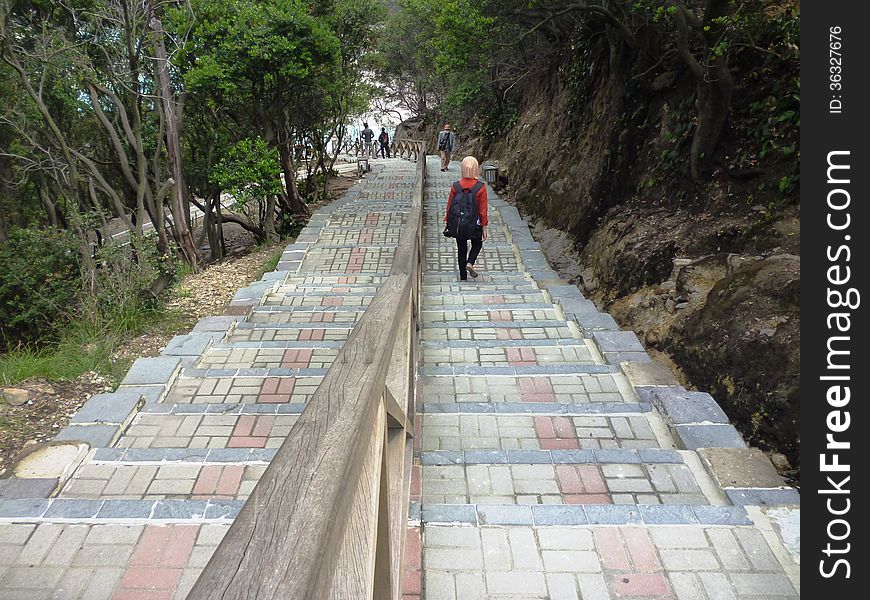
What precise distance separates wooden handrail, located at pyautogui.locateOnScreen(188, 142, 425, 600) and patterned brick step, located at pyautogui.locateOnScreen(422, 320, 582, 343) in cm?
324

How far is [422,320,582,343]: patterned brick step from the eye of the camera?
5164mm

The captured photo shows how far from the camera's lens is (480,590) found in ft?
7.20

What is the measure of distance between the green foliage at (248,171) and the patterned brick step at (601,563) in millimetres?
8424

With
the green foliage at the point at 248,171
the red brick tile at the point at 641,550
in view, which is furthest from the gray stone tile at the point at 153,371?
the green foliage at the point at 248,171

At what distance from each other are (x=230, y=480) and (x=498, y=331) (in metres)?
2.96

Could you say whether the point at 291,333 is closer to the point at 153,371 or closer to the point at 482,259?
the point at 153,371

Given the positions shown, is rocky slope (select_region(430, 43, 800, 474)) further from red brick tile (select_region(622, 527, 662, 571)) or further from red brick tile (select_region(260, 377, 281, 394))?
red brick tile (select_region(260, 377, 281, 394))

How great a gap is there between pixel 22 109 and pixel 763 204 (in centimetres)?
1121

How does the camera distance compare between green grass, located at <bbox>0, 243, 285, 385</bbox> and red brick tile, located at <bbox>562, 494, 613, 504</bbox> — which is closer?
red brick tile, located at <bbox>562, 494, 613, 504</bbox>

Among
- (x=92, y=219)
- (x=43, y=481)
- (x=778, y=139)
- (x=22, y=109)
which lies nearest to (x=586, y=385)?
(x=43, y=481)

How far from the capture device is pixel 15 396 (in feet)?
14.0

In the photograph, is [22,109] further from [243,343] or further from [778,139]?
[778,139]

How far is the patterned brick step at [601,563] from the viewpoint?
2188mm

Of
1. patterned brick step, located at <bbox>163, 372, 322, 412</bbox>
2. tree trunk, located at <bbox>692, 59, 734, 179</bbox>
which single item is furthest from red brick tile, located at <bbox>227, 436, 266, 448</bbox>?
tree trunk, located at <bbox>692, 59, 734, 179</bbox>
